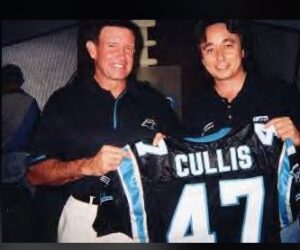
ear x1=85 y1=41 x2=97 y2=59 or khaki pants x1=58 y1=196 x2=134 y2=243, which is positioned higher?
ear x1=85 y1=41 x2=97 y2=59

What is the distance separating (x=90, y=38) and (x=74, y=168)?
604 mm

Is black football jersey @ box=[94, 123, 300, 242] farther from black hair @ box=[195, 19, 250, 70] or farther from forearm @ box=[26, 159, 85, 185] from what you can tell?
black hair @ box=[195, 19, 250, 70]

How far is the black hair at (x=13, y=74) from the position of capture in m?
2.59

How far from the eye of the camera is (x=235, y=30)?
2.53 m

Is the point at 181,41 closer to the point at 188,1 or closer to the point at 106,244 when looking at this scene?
the point at 188,1

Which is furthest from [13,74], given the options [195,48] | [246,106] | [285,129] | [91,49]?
[285,129]

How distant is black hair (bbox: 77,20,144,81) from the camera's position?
2545 millimetres

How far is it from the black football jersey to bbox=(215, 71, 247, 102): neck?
168mm

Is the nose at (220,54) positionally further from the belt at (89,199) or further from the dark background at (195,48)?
the belt at (89,199)

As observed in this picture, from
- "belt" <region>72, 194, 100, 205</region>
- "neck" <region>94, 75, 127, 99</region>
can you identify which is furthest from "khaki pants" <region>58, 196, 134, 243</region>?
"neck" <region>94, 75, 127, 99</region>

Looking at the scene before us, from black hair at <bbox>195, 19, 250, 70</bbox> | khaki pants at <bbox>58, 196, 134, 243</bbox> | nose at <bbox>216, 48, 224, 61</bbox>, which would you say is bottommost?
khaki pants at <bbox>58, 196, 134, 243</bbox>

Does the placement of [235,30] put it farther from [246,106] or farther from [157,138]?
[157,138]

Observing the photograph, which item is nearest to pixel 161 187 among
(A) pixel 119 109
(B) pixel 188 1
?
(A) pixel 119 109

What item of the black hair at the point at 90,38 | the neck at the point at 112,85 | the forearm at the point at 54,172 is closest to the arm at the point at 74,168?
the forearm at the point at 54,172
